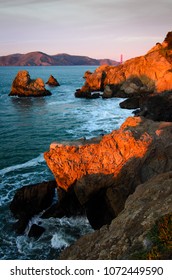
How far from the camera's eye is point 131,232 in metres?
8.87

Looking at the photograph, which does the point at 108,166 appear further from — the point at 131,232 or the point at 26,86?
the point at 26,86

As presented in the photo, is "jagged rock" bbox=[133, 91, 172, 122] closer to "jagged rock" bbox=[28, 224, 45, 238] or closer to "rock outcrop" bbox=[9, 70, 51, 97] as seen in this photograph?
"jagged rock" bbox=[28, 224, 45, 238]

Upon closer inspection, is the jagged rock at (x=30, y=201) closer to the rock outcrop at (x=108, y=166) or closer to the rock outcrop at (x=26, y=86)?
the rock outcrop at (x=108, y=166)

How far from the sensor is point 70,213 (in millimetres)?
19766

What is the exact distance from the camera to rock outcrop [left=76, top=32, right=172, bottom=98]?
61594 millimetres

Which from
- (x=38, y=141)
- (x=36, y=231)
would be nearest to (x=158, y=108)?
(x=38, y=141)

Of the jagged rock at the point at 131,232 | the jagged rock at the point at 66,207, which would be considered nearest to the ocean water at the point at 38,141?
the jagged rock at the point at 66,207

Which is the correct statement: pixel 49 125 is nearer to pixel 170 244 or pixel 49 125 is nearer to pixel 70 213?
pixel 70 213

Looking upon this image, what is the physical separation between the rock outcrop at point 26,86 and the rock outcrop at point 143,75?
14.5 metres

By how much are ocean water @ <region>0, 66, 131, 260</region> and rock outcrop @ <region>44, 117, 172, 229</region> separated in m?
2.16

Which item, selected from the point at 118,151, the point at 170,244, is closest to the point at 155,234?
the point at 170,244

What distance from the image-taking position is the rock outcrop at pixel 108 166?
1794 cm

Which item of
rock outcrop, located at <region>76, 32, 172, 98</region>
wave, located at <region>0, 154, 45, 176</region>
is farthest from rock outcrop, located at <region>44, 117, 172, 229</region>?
rock outcrop, located at <region>76, 32, 172, 98</region>
